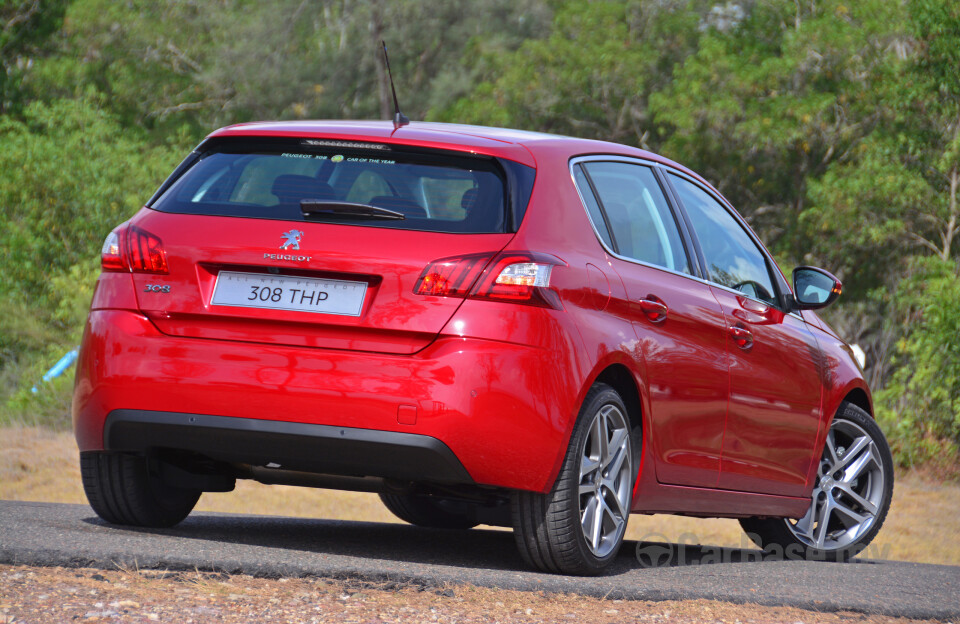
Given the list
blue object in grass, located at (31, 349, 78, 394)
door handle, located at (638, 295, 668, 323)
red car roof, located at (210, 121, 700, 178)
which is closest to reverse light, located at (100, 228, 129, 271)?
red car roof, located at (210, 121, 700, 178)

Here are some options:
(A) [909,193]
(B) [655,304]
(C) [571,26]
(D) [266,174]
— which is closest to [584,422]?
(B) [655,304]

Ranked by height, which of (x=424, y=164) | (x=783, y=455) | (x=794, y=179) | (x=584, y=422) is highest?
(x=424, y=164)

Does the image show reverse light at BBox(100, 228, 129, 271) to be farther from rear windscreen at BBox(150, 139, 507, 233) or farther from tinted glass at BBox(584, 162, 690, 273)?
tinted glass at BBox(584, 162, 690, 273)

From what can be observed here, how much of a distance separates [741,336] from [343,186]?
6.74 ft

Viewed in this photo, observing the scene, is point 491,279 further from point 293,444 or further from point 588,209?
point 293,444

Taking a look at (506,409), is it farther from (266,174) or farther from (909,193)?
(909,193)

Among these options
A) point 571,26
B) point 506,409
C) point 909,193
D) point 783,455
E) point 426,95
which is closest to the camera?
point 506,409

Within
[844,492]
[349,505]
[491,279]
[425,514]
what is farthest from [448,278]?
[349,505]

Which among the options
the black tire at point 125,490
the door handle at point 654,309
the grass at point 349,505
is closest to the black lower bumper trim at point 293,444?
the black tire at point 125,490

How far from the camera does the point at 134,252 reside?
5039 mm

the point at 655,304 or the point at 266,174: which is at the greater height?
the point at 266,174

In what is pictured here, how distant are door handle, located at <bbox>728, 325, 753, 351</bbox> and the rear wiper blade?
73.4 inches

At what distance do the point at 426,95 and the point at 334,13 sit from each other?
202 inches

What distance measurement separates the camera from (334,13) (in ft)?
164
